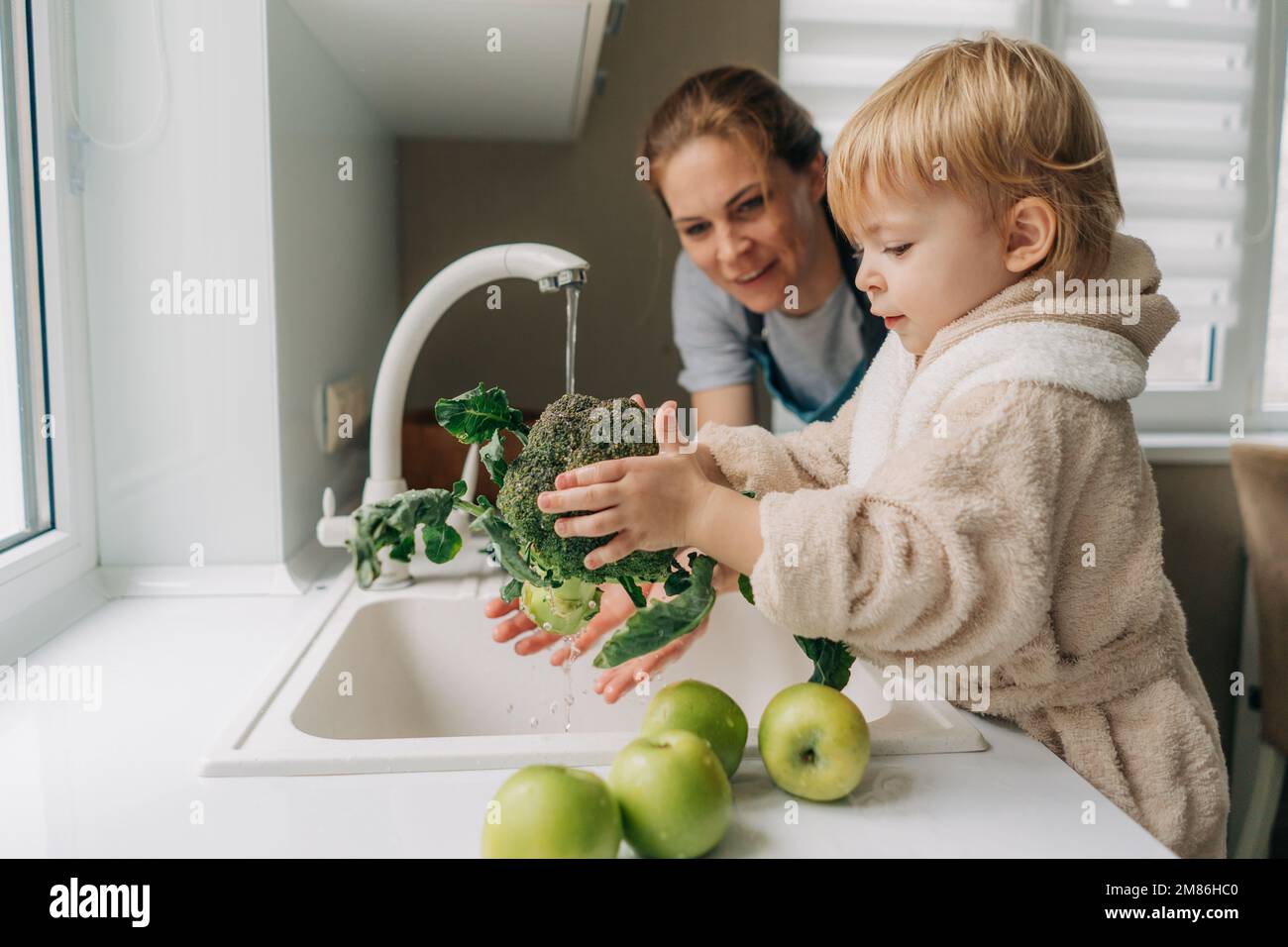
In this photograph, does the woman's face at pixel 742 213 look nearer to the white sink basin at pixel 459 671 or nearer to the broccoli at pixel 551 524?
the white sink basin at pixel 459 671

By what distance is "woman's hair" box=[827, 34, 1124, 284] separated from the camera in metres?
0.76

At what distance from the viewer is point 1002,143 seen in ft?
2.50

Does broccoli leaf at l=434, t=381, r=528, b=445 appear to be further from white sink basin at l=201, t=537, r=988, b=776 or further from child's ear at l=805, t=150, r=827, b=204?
child's ear at l=805, t=150, r=827, b=204

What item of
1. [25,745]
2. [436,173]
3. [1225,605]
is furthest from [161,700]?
[1225,605]

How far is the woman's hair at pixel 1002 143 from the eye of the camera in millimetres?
761

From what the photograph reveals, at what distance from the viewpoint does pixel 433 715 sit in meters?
1.09

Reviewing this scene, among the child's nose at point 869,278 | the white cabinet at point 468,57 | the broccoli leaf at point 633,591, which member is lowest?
the broccoli leaf at point 633,591

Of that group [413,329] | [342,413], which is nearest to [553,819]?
[413,329]

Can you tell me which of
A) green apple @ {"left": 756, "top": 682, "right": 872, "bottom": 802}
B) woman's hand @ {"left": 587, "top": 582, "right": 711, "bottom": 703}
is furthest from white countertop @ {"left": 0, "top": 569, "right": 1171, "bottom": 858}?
woman's hand @ {"left": 587, "top": 582, "right": 711, "bottom": 703}

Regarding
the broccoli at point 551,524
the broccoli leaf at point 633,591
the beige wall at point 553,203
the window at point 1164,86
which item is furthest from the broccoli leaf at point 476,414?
the window at point 1164,86

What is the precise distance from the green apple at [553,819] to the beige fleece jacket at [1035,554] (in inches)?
7.5

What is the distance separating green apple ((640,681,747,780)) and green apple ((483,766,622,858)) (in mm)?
120
